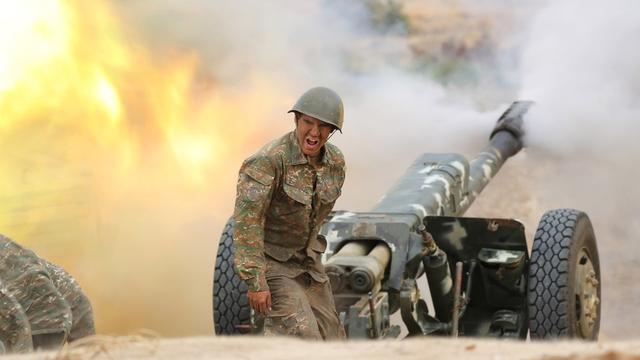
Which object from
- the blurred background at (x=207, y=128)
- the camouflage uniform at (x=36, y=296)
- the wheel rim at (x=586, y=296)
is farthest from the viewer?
the blurred background at (x=207, y=128)

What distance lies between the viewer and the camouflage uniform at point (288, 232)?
530 cm

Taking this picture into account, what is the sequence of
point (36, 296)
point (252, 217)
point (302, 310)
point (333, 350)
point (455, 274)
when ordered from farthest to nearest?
point (455, 274)
point (302, 310)
point (252, 217)
point (36, 296)
point (333, 350)

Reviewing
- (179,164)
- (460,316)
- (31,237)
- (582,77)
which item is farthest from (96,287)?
(582,77)

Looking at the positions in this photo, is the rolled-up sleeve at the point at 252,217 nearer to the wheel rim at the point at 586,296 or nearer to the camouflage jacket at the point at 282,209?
the camouflage jacket at the point at 282,209

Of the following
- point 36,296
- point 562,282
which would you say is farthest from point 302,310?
point 562,282

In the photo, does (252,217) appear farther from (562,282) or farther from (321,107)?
(562,282)

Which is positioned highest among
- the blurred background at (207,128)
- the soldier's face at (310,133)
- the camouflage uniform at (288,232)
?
the blurred background at (207,128)

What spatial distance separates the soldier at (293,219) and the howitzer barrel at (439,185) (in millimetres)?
1323

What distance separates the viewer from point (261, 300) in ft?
17.4

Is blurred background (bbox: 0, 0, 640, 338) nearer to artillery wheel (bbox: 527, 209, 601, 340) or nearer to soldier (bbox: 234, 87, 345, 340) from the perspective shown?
artillery wheel (bbox: 527, 209, 601, 340)

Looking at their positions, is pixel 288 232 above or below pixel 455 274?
above

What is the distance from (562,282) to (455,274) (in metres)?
0.58

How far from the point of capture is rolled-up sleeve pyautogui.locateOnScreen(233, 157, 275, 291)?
528cm

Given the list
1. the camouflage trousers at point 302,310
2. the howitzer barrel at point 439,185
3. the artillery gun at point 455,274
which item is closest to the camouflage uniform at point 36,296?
the camouflage trousers at point 302,310
